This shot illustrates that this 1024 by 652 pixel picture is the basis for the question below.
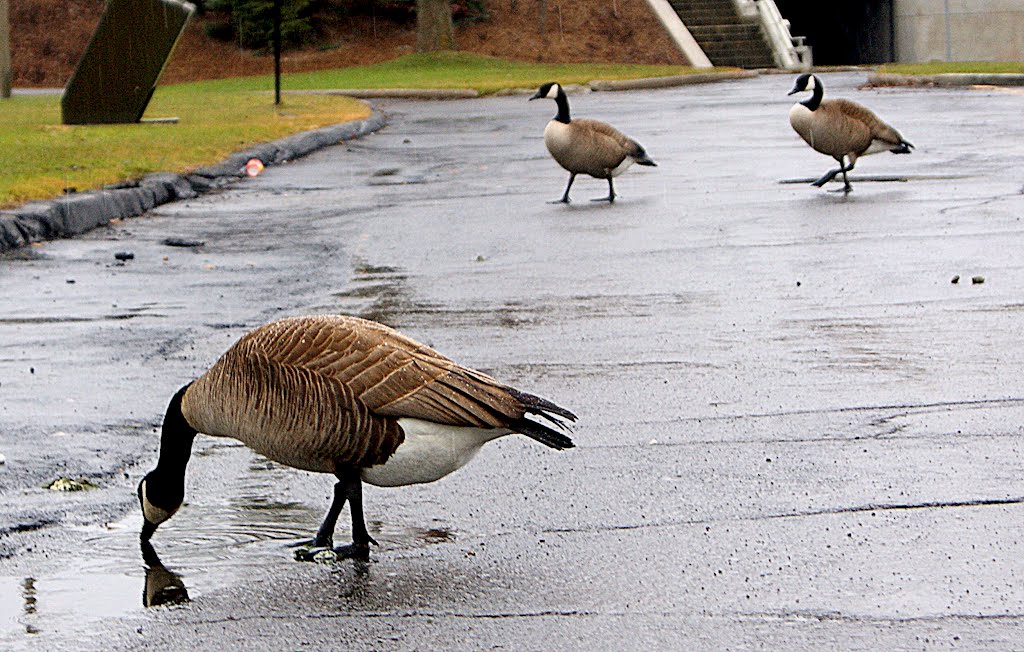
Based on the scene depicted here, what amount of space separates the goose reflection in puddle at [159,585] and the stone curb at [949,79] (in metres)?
28.4

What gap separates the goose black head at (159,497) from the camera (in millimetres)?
5191

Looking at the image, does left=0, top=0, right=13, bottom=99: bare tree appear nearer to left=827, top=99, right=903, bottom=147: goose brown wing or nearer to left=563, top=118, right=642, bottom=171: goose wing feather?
left=563, top=118, right=642, bottom=171: goose wing feather

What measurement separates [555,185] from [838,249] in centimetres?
586

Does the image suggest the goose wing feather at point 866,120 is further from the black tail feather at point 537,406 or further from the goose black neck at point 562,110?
the black tail feather at point 537,406

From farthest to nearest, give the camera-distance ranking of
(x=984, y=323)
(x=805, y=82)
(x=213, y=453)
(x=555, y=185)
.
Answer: (x=555, y=185), (x=805, y=82), (x=984, y=323), (x=213, y=453)

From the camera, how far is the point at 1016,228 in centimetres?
1231

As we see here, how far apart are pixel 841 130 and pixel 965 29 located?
3537 cm

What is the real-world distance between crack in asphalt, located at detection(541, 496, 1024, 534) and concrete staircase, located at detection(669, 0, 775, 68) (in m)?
43.1

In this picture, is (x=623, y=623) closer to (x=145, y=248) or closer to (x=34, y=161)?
(x=145, y=248)

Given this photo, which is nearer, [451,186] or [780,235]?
[780,235]

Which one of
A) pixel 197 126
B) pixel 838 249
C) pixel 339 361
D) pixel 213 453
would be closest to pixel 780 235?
pixel 838 249

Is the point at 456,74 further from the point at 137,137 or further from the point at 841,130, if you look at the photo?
the point at 841,130

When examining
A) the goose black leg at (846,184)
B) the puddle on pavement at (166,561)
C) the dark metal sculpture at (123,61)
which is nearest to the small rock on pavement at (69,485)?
the puddle on pavement at (166,561)

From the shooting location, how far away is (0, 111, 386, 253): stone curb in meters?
12.8
